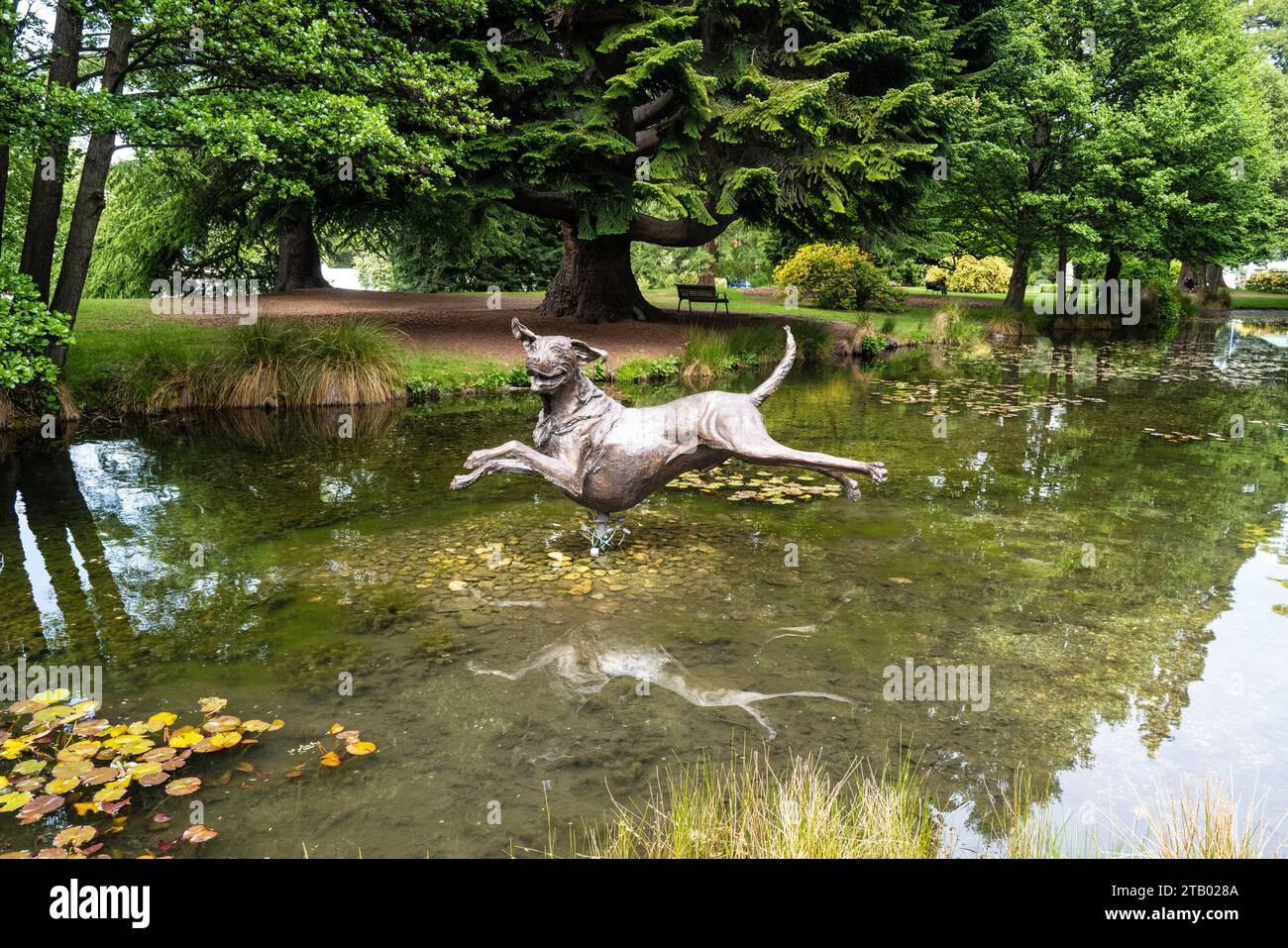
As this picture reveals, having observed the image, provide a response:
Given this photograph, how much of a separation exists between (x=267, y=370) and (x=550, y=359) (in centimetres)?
898

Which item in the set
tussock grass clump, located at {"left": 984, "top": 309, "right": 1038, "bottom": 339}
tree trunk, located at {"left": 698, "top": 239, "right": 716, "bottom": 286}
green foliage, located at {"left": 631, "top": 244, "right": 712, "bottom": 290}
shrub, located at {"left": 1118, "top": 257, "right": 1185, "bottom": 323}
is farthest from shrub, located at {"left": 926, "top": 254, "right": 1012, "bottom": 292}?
tussock grass clump, located at {"left": 984, "top": 309, "right": 1038, "bottom": 339}

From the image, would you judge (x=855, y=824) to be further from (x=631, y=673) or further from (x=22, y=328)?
(x=22, y=328)

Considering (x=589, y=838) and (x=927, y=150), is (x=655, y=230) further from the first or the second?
(x=589, y=838)

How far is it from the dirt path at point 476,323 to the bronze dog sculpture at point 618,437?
398 inches

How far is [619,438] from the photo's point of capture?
654 cm

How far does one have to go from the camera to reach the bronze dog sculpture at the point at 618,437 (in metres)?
6.39

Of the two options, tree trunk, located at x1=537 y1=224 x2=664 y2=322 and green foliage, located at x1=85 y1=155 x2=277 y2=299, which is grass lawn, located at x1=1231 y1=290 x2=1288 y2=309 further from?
green foliage, located at x1=85 y1=155 x2=277 y2=299

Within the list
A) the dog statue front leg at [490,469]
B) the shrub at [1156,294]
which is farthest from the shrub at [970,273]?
the dog statue front leg at [490,469]

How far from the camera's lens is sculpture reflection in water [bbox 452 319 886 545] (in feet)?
20.9

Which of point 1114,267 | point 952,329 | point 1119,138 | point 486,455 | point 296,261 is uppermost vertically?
point 1119,138

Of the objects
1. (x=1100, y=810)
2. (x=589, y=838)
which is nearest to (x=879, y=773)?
(x=1100, y=810)

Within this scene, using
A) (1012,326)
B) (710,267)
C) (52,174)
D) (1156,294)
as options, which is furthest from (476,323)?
(1156,294)

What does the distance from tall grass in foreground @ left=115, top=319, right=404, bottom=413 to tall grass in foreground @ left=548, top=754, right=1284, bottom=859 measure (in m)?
11.5

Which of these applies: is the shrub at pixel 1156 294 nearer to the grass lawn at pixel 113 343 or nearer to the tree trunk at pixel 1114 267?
the tree trunk at pixel 1114 267
